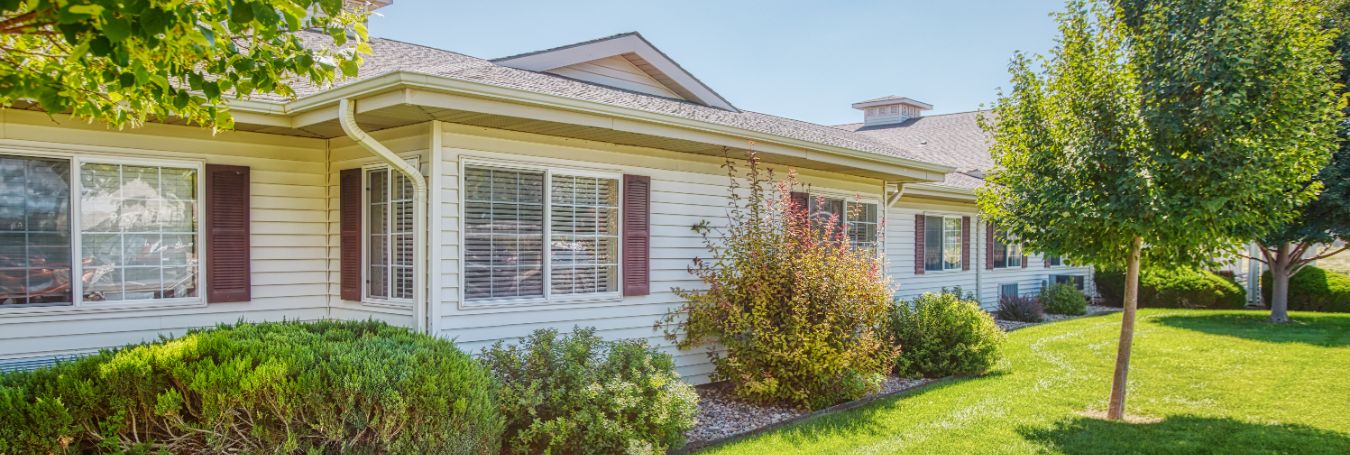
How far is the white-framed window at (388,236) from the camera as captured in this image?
611 cm

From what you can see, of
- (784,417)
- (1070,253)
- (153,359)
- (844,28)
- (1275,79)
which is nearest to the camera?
(153,359)

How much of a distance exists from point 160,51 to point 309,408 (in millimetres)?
1934

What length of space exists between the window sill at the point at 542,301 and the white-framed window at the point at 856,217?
2.99 meters

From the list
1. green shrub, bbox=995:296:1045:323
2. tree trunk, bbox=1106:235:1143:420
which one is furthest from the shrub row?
green shrub, bbox=995:296:1045:323

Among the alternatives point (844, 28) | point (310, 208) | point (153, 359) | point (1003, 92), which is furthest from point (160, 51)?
point (844, 28)

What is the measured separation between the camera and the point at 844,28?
11398 millimetres

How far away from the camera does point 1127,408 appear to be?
6.76 metres

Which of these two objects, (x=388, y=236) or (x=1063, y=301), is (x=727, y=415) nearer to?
Answer: (x=388, y=236)

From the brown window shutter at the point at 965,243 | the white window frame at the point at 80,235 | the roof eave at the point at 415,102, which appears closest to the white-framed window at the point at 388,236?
the roof eave at the point at 415,102

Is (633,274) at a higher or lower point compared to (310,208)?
lower

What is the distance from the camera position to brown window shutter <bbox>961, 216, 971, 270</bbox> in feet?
47.1

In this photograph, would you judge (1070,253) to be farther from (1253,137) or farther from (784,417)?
(784,417)

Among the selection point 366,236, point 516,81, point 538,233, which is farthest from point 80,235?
point 516,81

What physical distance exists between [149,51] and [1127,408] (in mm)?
7338
